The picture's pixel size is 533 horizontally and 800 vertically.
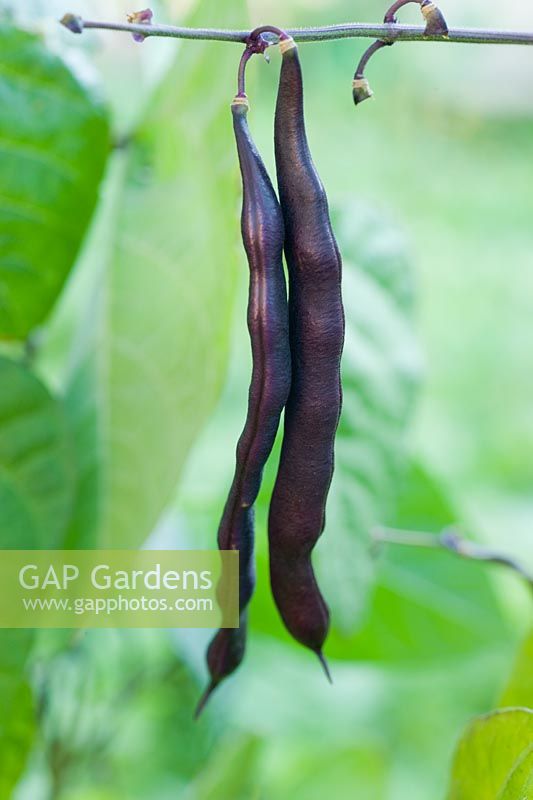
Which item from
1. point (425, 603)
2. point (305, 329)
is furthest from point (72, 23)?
point (425, 603)

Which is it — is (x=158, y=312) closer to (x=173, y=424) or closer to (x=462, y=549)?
(x=173, y=424)

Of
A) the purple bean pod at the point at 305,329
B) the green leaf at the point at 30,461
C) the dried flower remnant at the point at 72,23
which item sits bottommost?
the green leaf at the point at 30,461

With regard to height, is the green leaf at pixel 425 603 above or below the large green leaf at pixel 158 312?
below

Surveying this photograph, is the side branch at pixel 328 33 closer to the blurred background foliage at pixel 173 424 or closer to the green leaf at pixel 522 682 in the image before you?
the blurred background foliage at pixel 173 424

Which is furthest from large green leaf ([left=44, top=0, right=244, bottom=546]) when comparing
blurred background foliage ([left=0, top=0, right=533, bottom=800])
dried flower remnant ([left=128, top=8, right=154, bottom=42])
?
dried flower remnant ([left=128, top=8, right=154, bottom=42])

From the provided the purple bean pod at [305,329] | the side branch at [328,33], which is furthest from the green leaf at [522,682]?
the side branch at [328,33]

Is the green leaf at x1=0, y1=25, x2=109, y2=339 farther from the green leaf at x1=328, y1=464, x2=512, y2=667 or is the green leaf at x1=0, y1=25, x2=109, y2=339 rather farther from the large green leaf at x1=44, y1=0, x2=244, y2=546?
the green leaf at x1=328, y1=464, x2=512, y2=667
